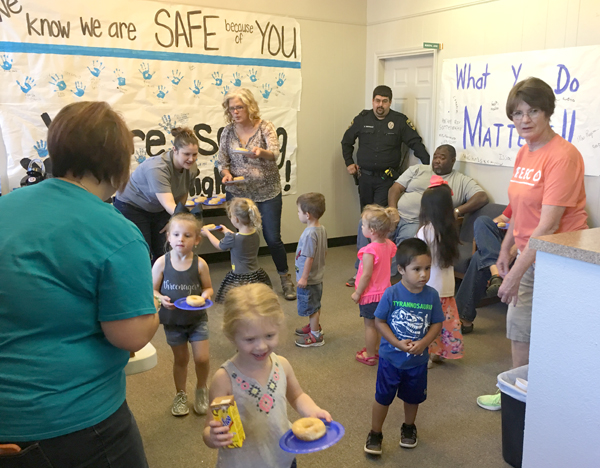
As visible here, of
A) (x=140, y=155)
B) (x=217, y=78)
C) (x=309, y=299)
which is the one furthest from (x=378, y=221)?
(x=217, y=78)

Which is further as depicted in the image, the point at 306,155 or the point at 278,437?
the point at 306,155

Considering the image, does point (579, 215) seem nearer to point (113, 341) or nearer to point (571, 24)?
point (113, 341)

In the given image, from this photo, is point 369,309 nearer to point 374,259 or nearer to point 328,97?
point 374,259

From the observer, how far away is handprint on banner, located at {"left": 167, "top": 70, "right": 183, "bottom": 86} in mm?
4852

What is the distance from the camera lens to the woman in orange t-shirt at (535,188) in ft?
6.79

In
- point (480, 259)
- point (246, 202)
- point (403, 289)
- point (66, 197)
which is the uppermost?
point (66, 197)

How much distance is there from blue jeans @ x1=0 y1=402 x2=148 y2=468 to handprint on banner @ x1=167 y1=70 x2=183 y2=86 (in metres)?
4.08

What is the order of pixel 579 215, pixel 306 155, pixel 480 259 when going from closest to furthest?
pixel 579 215 → pixel 480 259 → pixel 306 155

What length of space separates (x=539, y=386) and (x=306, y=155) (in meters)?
4.29

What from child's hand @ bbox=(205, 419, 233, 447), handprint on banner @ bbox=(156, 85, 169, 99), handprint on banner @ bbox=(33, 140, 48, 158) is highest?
handprint on banner @ bbox=(156, 85, 169, 99)

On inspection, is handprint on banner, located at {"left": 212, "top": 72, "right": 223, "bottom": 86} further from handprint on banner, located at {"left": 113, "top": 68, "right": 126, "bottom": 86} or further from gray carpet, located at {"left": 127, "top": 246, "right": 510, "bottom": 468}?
gray carpet, located at {"left": 127, "top": 246, "right": 510, "bottom": 468}

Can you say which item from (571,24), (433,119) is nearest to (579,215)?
(571,24)

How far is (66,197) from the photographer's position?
1.14 m

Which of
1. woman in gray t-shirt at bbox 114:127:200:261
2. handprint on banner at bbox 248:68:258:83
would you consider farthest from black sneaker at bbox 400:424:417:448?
handprint on banner at bbox 248:68:258:83
